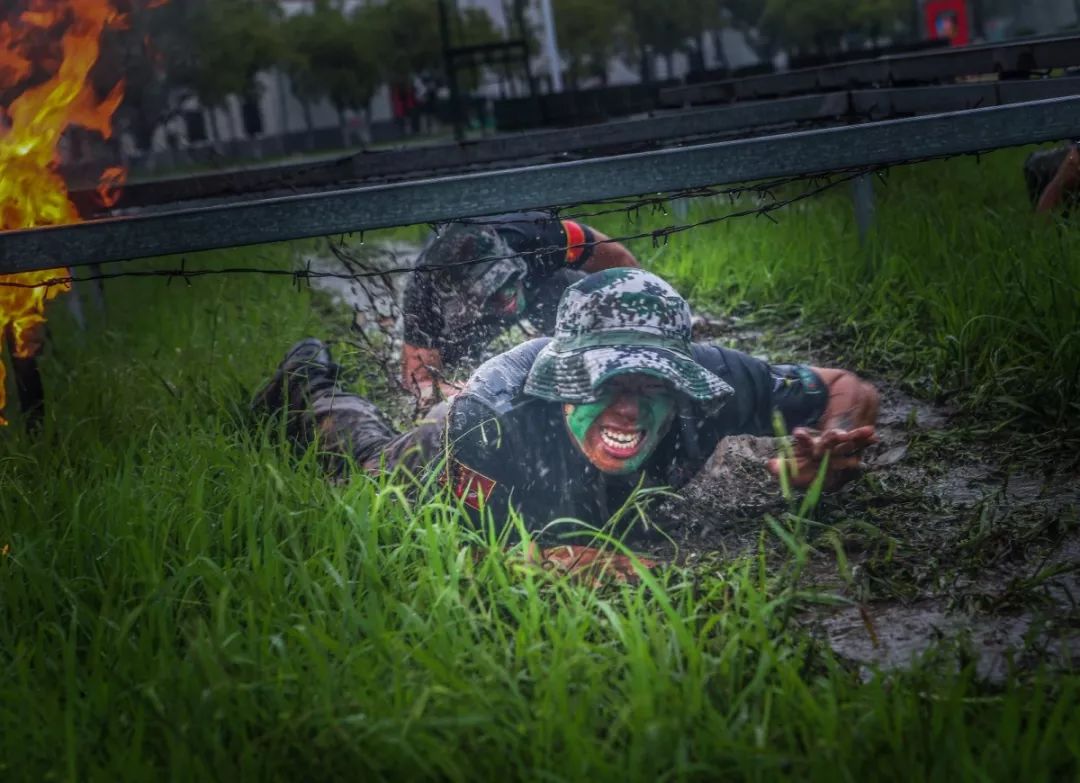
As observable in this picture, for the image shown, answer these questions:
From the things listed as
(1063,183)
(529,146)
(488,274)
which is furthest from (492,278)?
(1063,183)

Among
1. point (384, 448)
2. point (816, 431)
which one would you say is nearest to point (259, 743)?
point (384, 448)

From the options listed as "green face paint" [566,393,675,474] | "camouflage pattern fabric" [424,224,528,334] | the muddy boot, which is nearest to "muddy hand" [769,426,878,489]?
"green face paint" [566,393,675,474]

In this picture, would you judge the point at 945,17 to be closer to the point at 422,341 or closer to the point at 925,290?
the point at 925,290

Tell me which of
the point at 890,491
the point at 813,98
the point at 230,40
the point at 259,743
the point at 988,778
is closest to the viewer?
the point at 988,778

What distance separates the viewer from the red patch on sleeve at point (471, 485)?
3.53 meters

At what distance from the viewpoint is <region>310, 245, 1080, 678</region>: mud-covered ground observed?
3.10m

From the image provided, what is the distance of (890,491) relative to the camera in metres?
3.79

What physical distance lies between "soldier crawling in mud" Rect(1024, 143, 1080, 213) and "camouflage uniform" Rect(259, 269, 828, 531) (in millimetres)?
3062

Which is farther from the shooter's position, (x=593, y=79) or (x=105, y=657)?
(x=593, y=79)

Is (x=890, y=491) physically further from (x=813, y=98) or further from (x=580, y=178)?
(x=813, y=98)

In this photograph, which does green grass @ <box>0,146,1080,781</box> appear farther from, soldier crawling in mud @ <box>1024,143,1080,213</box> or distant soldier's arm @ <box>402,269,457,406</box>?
soldier crawling in mud @ <box>1024,143,1080,213</box>

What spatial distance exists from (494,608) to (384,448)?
3.01ft

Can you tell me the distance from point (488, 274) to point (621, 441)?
69cm

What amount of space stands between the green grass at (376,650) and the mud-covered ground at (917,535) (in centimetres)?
12
